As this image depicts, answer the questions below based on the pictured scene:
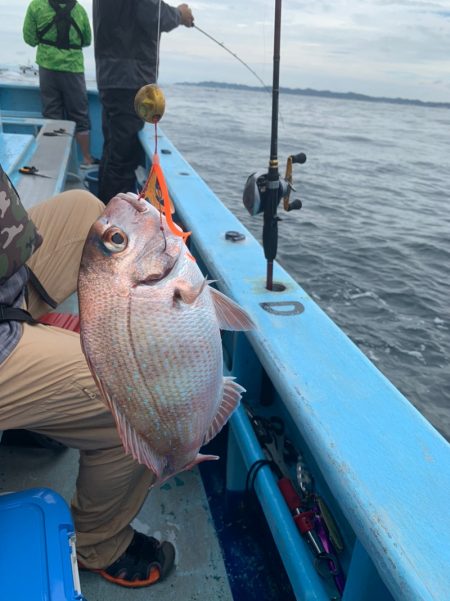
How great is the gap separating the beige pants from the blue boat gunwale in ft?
1.95

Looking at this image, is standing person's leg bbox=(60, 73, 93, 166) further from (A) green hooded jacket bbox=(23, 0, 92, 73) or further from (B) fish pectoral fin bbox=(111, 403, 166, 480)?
(B) fish pectoral fin bbox=(111, 403, 166, 480)

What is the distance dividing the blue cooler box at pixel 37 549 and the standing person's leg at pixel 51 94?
6427mm

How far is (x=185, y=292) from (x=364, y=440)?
642 millimetres

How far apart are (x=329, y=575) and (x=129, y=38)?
4.32m

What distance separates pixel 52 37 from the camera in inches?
253

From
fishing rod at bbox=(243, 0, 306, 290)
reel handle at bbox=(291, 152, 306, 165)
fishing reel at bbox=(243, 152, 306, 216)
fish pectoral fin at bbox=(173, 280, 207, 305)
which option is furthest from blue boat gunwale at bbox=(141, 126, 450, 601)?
reel handle at bbox=(291, 152, 306, 165)

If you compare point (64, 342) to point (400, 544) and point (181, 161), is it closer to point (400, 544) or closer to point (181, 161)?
point (400, 544)

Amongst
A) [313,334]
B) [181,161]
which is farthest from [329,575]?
[181,161]

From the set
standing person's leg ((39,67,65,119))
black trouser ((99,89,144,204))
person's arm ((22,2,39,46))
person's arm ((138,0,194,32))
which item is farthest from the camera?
standing person's leg ((39,67,65,119))

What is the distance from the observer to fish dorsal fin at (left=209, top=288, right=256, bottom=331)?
134 centimetres

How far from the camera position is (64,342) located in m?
1.53

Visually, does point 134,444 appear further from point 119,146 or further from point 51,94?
point 51,94

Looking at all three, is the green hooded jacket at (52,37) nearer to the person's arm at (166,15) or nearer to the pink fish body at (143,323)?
the person's arm at (166,15)

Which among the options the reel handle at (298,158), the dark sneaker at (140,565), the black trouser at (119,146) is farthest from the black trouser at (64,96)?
the dark sneaker at (140,565)
